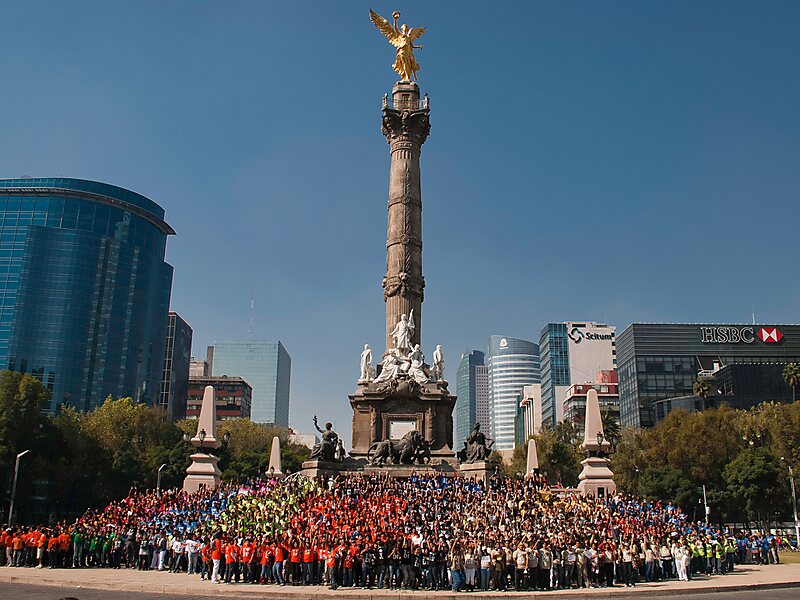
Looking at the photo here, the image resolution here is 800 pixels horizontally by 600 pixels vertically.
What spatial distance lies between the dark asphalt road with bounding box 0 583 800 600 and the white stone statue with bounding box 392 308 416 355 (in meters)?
23.4

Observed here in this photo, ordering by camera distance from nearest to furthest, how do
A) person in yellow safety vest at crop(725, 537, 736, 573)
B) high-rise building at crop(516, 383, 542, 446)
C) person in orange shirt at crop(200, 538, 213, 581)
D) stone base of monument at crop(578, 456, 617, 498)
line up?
person in orange shirt at crop(200, 538, 213, 581)
person in yellow safety vest at crop(725, 537, 736, 573)
stone base of monument at crop(578, 456, 617, 498)
high-rise building at crop(516, 383, 542, 446)

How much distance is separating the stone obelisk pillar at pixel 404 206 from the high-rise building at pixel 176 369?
308ft

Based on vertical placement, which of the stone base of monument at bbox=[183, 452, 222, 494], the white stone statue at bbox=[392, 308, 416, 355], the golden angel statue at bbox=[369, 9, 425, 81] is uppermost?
the golden angel statue at bbox=[369, 9, 425, 81]

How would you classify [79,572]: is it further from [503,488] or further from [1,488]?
[1,488]

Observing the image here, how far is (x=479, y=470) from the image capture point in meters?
33.2

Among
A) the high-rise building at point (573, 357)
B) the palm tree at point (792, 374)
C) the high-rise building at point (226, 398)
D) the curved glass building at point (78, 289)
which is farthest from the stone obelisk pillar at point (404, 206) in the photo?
the high-rise building at point (226, 398)

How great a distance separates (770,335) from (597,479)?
260 feet

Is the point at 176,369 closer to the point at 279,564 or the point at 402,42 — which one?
the point at 402,42

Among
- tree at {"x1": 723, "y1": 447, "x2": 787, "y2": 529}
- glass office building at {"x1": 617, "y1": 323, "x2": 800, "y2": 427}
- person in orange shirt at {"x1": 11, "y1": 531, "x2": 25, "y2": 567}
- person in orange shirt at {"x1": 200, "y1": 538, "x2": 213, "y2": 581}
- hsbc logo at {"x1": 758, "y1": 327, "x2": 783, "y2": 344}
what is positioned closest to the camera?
person in orange shirt at {"x1": 200, "y1": 538, "x2": 213, "y2": 581}

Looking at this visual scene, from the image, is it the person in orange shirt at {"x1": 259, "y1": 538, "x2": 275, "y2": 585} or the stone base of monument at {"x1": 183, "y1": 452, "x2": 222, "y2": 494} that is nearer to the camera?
the person in orange shirt at {"x1": 259, "y1": 538, "x2": 275, "y2": 585}

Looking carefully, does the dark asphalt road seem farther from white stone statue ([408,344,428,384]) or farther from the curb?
white stone statue ([408,344,428,384])

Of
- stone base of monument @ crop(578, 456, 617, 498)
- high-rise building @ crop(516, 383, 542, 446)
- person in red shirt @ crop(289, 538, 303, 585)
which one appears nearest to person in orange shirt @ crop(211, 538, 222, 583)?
person in red shirt @ crop(289, 538, 303, 585)

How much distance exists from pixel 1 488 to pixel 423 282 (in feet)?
97.4

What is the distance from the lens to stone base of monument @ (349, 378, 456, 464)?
37844 millimetres
